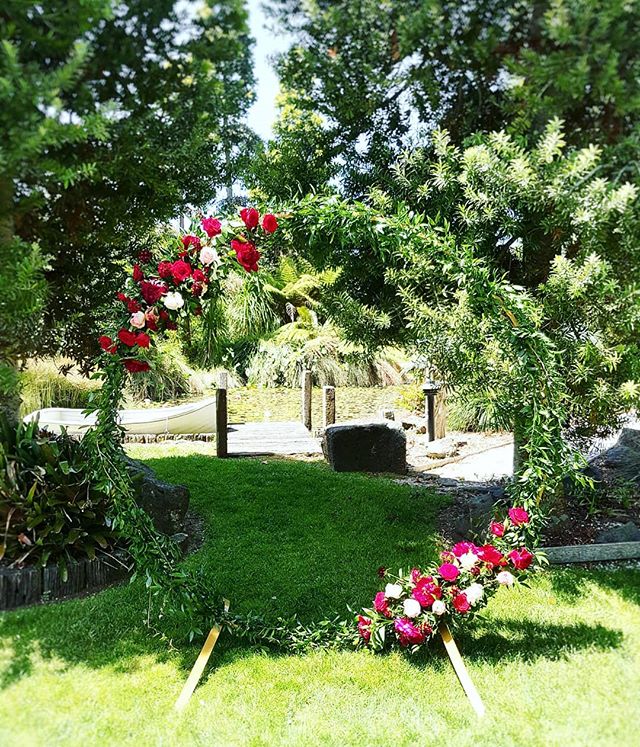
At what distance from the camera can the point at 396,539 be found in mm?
5281

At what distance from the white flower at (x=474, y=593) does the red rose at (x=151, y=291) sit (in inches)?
90.7

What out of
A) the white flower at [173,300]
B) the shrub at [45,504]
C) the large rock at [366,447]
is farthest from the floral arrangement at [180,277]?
the large rock at [366,447]

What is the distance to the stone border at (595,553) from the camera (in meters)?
4.73

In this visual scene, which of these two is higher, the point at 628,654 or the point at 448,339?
the point at 448,339

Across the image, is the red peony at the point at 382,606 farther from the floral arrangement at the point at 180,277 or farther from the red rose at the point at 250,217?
the red rose at the point at 250,217

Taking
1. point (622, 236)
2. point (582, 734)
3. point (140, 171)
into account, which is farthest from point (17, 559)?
point (622, 236)

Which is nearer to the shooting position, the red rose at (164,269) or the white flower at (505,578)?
the white flower at (505,578)

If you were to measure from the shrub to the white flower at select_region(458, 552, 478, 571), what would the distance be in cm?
205

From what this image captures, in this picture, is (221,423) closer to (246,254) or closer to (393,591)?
(246,254)

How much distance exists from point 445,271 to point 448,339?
1.12 meters

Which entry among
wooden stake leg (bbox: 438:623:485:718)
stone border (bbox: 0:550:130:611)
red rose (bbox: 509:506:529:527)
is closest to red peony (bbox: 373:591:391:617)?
wooden stake leg (bbox: 438:623:485:718)

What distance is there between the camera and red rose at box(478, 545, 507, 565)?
3664mm

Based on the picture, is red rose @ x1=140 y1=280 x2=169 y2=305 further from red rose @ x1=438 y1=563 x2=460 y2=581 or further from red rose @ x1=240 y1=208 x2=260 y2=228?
red rose @ x1=438 y1=563 x2=460 y2=581

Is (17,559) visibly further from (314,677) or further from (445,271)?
(445,271)
